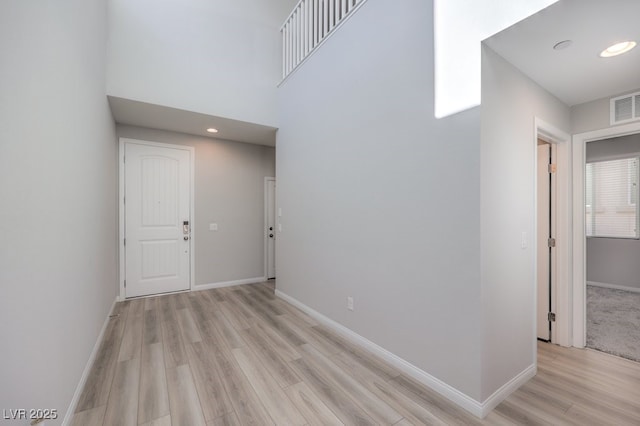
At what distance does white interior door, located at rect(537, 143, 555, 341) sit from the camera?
106 inches

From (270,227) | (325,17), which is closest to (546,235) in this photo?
(325,17)

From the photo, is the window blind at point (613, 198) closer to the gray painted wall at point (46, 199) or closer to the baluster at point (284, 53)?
the baluster at point (284, 53)

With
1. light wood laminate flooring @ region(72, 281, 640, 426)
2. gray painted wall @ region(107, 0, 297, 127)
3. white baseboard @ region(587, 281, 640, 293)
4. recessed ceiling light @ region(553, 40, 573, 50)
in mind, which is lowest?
white baseboard @ region(587, 281, 640, 293)

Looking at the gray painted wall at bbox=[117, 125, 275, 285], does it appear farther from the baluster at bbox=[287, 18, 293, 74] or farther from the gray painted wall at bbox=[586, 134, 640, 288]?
the gray painted wall at bbox=[586, 134, 640, 288]

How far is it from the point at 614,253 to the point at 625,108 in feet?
13.2

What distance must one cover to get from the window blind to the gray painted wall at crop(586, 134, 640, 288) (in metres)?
0.14

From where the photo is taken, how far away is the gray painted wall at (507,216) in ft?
5.73

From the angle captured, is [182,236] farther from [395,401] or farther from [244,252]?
[395,401]

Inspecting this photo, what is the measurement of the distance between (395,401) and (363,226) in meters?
1.35

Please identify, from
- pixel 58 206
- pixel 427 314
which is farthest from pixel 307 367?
pixel 58 206

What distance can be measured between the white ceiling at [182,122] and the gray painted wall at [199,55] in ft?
0.38

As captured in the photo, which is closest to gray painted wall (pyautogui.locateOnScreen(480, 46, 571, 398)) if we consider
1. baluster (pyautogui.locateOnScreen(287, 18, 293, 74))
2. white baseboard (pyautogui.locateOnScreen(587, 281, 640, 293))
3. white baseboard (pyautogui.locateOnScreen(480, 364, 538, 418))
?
white baseboard (pyautogui.locateOnScreen(480, 364, 538, 418))

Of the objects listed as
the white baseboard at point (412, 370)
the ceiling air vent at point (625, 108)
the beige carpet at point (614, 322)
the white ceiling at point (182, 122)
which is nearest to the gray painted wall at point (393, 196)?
the white baseboard at point (412, 370)

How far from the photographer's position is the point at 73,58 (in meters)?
1.79
